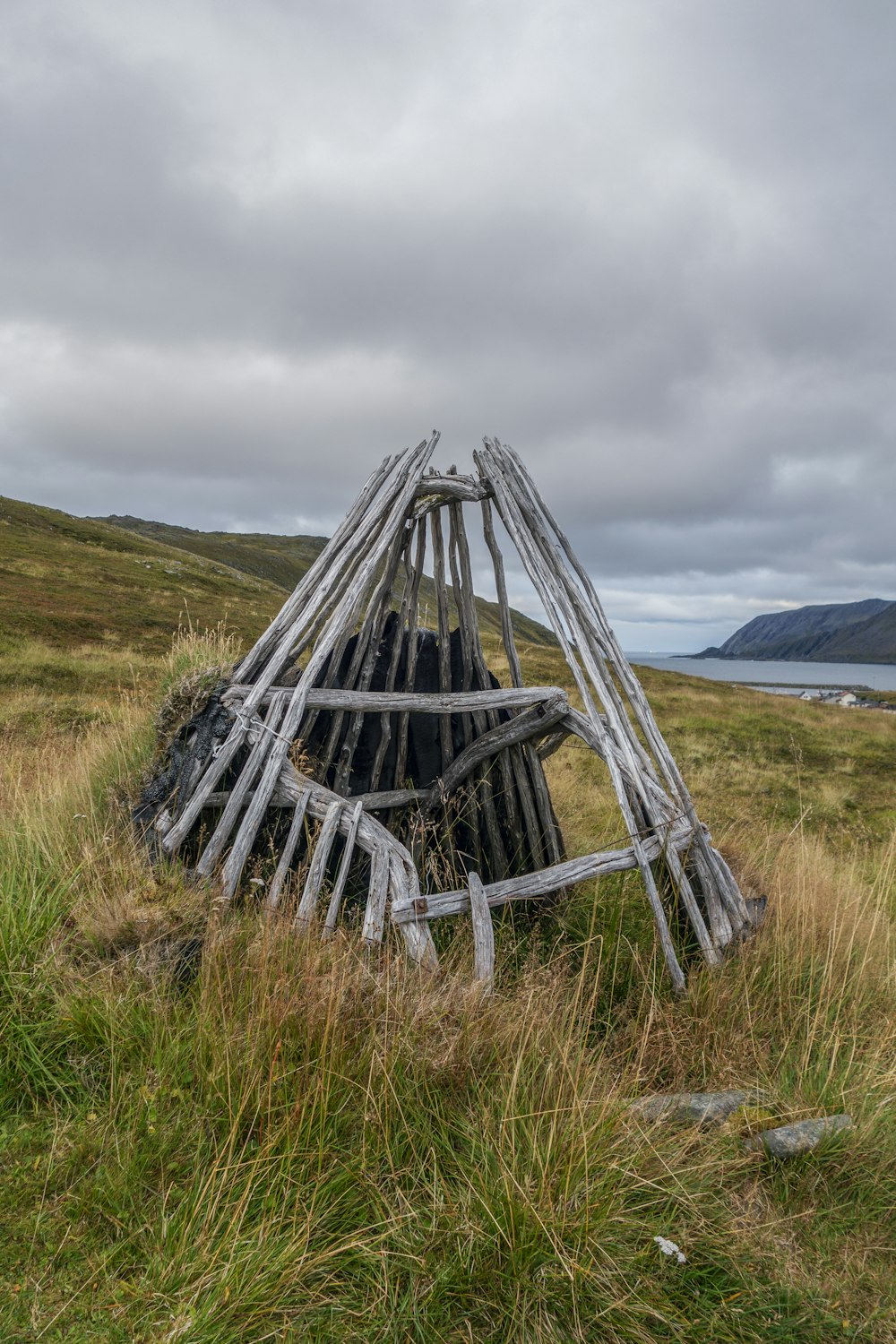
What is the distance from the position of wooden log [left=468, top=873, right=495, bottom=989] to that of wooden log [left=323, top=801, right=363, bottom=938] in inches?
25.6

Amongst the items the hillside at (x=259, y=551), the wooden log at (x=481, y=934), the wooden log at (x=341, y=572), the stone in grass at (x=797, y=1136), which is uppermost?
the hillside at (x=259, y=551)

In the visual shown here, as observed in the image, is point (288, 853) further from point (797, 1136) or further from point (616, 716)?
point (797, 1136)

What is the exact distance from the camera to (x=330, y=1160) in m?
2.23

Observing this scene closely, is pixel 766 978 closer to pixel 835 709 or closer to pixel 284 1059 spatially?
pixel 284 1059

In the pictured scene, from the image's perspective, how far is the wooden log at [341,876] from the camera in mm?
3270

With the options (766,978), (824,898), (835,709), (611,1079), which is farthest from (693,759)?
(835,709)

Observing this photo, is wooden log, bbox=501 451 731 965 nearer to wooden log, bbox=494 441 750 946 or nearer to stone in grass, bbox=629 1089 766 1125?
wooden log, bbox=494 441 750 946

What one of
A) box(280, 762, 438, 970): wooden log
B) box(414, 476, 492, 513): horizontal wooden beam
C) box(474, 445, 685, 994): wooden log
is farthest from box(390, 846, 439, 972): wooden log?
box(414, 476, 492, 513): horizontal wooden beam

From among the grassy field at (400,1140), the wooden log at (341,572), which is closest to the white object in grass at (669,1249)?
the grassy field at (400,1140)

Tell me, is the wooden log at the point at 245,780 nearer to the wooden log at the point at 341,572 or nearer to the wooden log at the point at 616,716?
the wooden log at the point at 341,572

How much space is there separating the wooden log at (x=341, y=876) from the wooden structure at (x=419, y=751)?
0.02 metres

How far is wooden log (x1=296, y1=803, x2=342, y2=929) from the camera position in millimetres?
3301

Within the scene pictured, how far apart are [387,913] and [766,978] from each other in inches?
78.3

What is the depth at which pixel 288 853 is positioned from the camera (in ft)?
11.8
